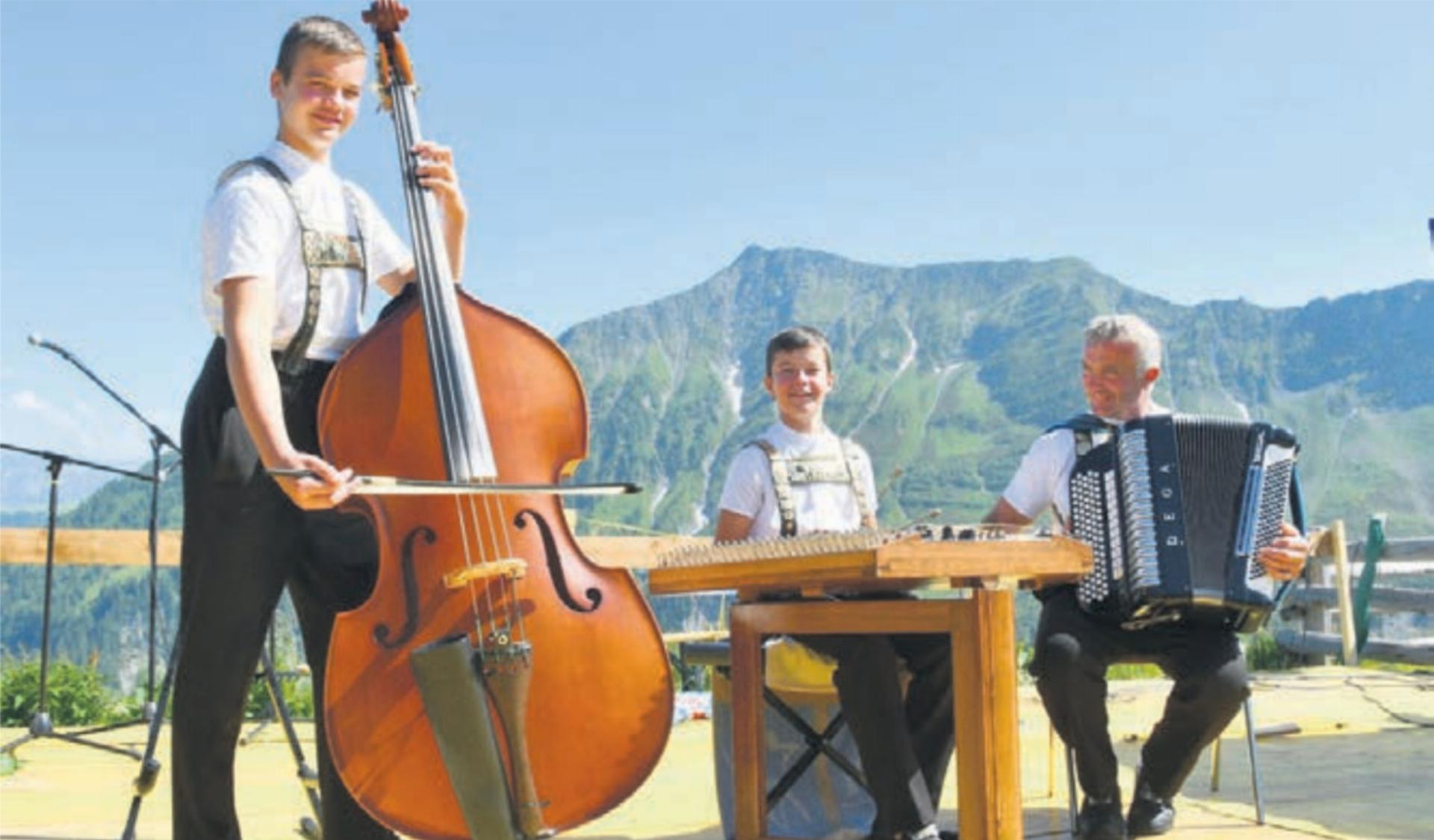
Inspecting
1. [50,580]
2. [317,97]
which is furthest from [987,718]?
[50,580]

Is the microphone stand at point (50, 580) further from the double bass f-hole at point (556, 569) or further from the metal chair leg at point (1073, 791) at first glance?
the metal chair leg at point (1073, 791)

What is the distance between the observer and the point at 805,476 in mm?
4289

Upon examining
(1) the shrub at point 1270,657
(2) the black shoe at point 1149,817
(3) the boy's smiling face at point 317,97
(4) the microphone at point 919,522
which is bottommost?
(1) the shrub at point 1270,657

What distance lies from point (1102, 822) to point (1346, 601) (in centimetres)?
794

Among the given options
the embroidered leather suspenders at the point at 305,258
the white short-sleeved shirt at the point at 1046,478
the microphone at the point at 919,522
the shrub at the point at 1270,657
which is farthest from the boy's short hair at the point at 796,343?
the shrub at the point at 1270,657

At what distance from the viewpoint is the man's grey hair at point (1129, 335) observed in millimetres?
4273

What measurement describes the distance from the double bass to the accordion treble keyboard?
1.37 feet

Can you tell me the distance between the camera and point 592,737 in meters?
2.87

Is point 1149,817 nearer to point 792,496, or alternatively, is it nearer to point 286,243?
point 792,496

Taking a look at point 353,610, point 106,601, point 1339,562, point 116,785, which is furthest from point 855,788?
point 106,601

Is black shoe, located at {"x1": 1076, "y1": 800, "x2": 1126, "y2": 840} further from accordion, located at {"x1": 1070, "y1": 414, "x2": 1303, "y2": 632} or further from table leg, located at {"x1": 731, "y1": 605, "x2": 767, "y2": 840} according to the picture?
table leg, located at {"x1": 731, "y1": 605, "x2": 767, "y2": 840}

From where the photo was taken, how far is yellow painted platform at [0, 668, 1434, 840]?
4.27 metres

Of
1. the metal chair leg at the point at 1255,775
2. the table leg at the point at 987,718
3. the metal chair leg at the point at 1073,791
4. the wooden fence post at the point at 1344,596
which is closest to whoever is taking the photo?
the table leg at the point at 987,718

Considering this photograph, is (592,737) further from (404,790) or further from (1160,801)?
(1160,801)
